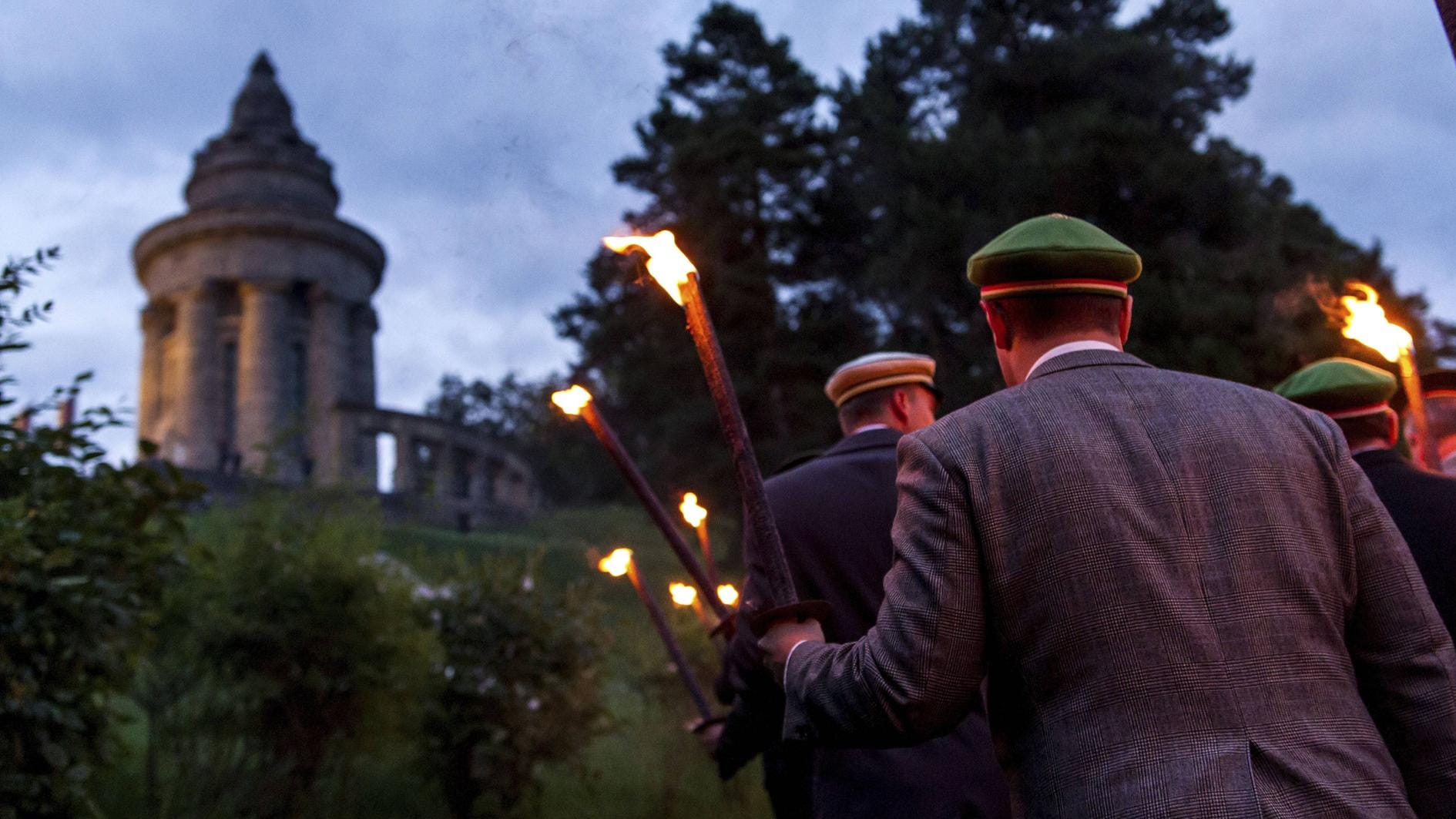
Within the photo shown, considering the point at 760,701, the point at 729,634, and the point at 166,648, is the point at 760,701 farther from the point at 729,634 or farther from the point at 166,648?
the point at 166,648

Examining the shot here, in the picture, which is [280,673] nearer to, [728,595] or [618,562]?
[618,562]

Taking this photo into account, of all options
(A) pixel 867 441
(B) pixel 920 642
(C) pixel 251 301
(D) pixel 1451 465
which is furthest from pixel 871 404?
(C) pixel 251 301

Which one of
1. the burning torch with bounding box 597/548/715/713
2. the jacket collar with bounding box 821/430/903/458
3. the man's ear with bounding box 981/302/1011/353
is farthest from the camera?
the burning torch with bounding box 597/548/715/713

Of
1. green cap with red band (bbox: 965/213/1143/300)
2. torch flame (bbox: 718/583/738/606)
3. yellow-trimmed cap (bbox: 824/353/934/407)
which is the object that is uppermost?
yellow-trimmed cap (bbox: 824/353/934/407)

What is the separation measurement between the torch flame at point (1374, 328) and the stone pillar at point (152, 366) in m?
46.9

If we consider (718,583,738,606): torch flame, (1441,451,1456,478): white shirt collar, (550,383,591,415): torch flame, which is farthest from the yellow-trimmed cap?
(1441,451,1456,478): white shirt collar

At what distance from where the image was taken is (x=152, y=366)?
152 feet

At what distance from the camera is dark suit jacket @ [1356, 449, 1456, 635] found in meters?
3.30

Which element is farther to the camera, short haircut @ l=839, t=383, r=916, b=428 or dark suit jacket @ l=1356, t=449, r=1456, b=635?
short haircut @ l=839, t=383, r=916, b=428

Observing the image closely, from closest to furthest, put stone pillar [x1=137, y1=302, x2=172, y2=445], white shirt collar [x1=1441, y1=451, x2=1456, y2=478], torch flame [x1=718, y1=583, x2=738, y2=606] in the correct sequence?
torch flame [x1=718, y1=583, x2=738, y2=606] → white shirt collar [x1=1441, y1=451, x2=1456, y2=478] → stone pillar [x1=137, y1=302, x2=172, y2=445]

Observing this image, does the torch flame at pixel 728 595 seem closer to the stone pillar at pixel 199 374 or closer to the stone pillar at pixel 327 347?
the stone pillar at pixel 327 347

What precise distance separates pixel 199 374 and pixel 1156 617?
45.9m

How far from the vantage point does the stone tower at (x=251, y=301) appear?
4291 cm

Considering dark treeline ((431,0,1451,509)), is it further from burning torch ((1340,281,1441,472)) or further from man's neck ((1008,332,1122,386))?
man's neck ((1008,332,1122,386))
